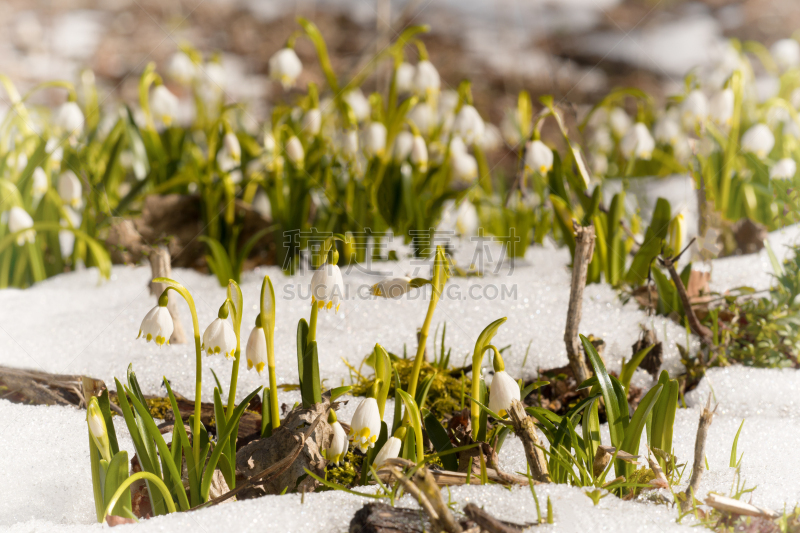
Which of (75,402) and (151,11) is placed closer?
(75,402)

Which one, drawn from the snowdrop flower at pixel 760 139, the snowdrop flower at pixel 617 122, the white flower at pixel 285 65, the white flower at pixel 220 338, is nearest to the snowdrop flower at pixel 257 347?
the white flower at pixel 220 338

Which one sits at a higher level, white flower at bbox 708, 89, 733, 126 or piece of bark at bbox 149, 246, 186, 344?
white flower at bbox 708, 89, 733, 126

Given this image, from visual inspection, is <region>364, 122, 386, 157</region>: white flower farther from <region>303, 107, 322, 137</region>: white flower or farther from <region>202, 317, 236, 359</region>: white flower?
<region>202, 317, 236, 359</region>: white flower

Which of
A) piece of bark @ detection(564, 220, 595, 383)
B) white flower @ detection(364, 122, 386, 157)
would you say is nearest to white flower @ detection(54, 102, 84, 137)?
white flower @ detection(364, 122, 386, 157)

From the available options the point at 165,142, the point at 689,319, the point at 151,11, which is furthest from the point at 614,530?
the point at 151,11

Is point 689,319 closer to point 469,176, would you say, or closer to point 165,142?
point 469,176

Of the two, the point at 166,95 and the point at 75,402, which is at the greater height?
the point at 166,95
